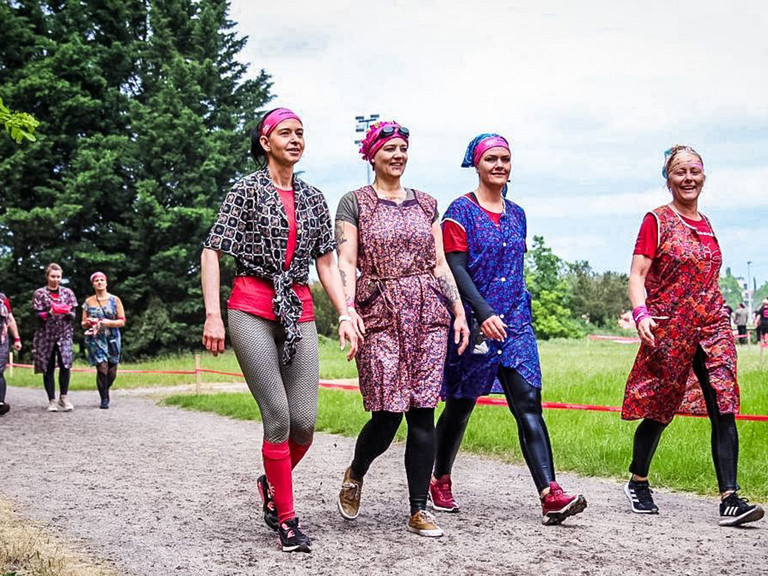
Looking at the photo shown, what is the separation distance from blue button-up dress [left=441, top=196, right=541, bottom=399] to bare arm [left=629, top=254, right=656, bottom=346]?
2.04 feet

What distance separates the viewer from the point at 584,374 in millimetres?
16781

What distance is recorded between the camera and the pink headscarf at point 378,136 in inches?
216

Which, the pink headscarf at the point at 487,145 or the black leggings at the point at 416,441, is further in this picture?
the pink headscarf at the point at 487,145

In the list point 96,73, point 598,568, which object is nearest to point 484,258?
point 598,568


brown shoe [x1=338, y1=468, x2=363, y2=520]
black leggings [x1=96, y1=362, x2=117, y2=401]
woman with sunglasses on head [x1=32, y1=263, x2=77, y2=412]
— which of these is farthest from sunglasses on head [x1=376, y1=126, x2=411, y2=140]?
black leggings [x1=96, y1=362, x2=117, y2=401]

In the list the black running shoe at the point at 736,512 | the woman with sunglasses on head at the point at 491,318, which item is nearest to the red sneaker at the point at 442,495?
the woman with sunglasses on head at the point at 491,318

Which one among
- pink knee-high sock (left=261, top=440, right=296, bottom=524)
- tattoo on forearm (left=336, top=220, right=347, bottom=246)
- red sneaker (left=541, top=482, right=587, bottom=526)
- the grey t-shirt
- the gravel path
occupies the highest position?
the grey t-shirt

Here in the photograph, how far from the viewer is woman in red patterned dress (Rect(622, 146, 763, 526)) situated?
557 centimetres

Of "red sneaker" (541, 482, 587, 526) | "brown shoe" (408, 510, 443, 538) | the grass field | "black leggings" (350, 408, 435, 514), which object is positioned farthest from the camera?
the grass field

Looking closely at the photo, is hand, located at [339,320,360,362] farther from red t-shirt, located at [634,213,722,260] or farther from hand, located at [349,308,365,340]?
red t-shirt, located at [634,213,722,260]

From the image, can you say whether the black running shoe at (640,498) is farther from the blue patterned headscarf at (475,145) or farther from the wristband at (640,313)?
the blue patterned headscarf at (475,145)

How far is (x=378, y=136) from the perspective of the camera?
5.50 m

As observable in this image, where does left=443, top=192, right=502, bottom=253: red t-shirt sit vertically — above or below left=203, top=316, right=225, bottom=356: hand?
above

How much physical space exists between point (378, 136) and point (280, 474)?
198cm
